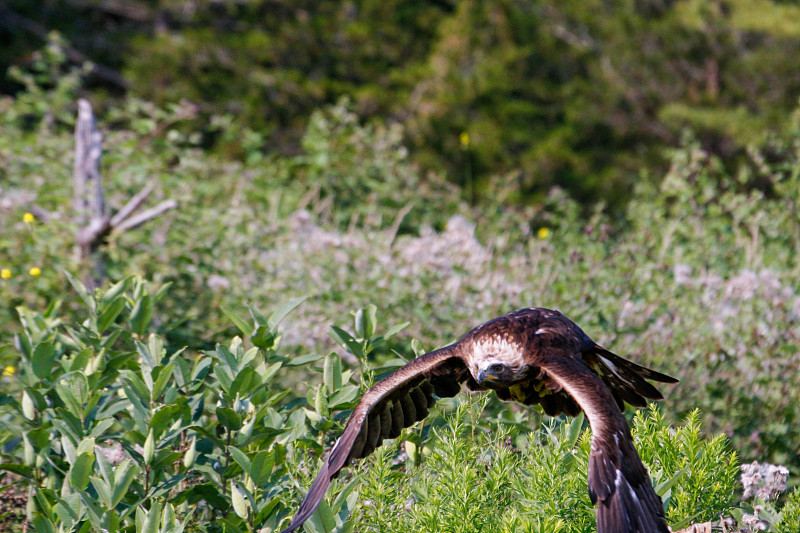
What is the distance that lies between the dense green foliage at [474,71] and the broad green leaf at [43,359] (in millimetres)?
8678

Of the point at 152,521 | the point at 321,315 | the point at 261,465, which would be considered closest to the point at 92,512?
the point at 152,521

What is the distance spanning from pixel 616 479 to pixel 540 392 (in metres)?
0.92

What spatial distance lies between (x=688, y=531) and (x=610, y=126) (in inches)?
476

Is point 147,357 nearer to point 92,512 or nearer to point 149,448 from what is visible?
point 149,448

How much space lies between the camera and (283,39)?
41.6 feet

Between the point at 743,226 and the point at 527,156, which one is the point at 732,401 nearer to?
the point at 743,226

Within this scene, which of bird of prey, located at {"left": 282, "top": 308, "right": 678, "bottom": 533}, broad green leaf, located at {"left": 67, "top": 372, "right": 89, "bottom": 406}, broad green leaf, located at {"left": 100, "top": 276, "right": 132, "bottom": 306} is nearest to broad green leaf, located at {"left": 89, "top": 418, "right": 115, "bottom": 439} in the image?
broad green leaf, located at {"left": 67, "top": 372, "right": 89, "bottom": 406}

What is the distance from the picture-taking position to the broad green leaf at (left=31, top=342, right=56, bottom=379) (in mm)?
2635

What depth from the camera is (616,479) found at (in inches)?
75.1

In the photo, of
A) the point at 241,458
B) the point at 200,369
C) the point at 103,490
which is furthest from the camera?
the point at 200,369

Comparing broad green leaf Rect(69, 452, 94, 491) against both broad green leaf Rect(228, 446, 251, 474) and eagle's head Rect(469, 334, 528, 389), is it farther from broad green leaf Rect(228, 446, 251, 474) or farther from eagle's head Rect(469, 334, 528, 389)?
eagle's head Rect(469, 334, 528, 389)

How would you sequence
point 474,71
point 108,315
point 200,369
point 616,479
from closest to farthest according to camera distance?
point 616,479 → point 200,369 → point 108,315 → point 474,71

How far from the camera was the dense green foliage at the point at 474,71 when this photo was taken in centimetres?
1197

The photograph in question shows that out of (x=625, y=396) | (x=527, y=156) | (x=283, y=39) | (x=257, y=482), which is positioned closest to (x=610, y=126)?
(x=527, y=156)
